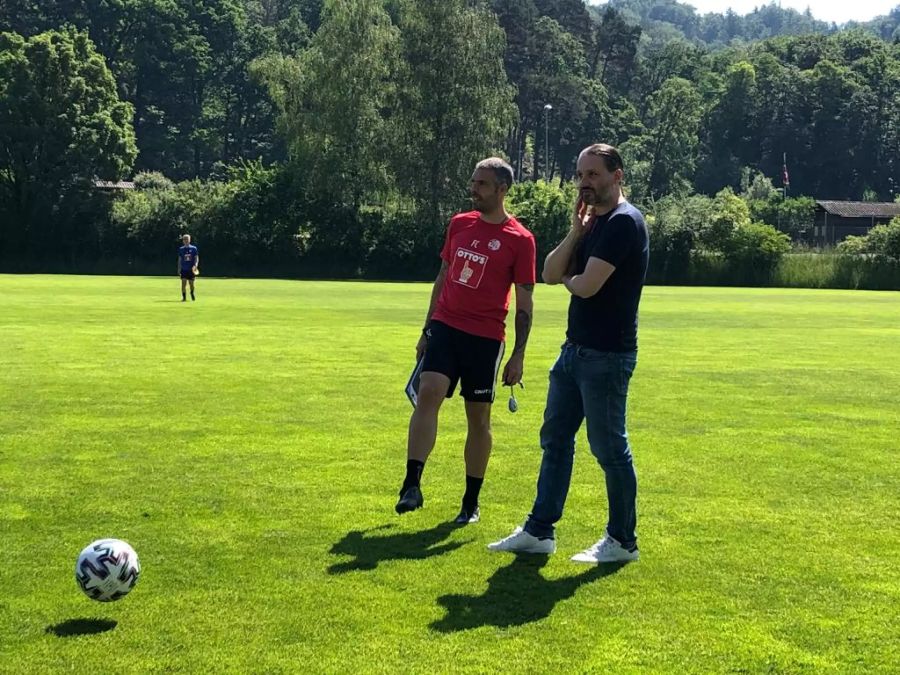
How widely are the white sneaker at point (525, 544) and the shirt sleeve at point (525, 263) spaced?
1.63 metres

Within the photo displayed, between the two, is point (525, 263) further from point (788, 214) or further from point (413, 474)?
point (788, 214)

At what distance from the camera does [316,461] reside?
27.8ft

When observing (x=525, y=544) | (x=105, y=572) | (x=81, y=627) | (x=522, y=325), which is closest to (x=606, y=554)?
(x=525, y=544)

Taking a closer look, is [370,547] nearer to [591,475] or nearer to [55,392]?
[591,475]

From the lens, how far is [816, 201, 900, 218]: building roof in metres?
103

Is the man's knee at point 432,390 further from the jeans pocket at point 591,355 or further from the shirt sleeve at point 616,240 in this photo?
the shirt sleeve at point 616,240

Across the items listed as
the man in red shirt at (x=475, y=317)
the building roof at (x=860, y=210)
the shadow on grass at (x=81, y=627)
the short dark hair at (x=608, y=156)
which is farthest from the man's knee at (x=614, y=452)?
the building roof at (x=860, y=210)

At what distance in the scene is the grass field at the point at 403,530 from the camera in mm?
4598

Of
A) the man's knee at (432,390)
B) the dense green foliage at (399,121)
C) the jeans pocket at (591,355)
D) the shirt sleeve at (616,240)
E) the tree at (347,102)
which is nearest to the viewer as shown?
the shirt sleeve at (616,240)

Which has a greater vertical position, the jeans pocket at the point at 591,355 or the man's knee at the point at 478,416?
the jeans pocket at the point at 591,355

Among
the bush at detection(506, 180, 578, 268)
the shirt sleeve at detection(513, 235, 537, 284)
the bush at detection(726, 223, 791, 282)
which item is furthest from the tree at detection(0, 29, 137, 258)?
the shirt sleeve at detection(513, 235, 537, 284)

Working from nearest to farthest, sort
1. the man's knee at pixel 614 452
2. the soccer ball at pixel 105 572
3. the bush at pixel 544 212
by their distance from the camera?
the soccer ball at pixel 105 572 → the man's knee at pixel 614 452 → the bush at pixel 544 212

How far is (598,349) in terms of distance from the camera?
5.66 m

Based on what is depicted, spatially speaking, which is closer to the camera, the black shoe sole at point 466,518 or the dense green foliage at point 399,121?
the black shoe sole at point 466,518
